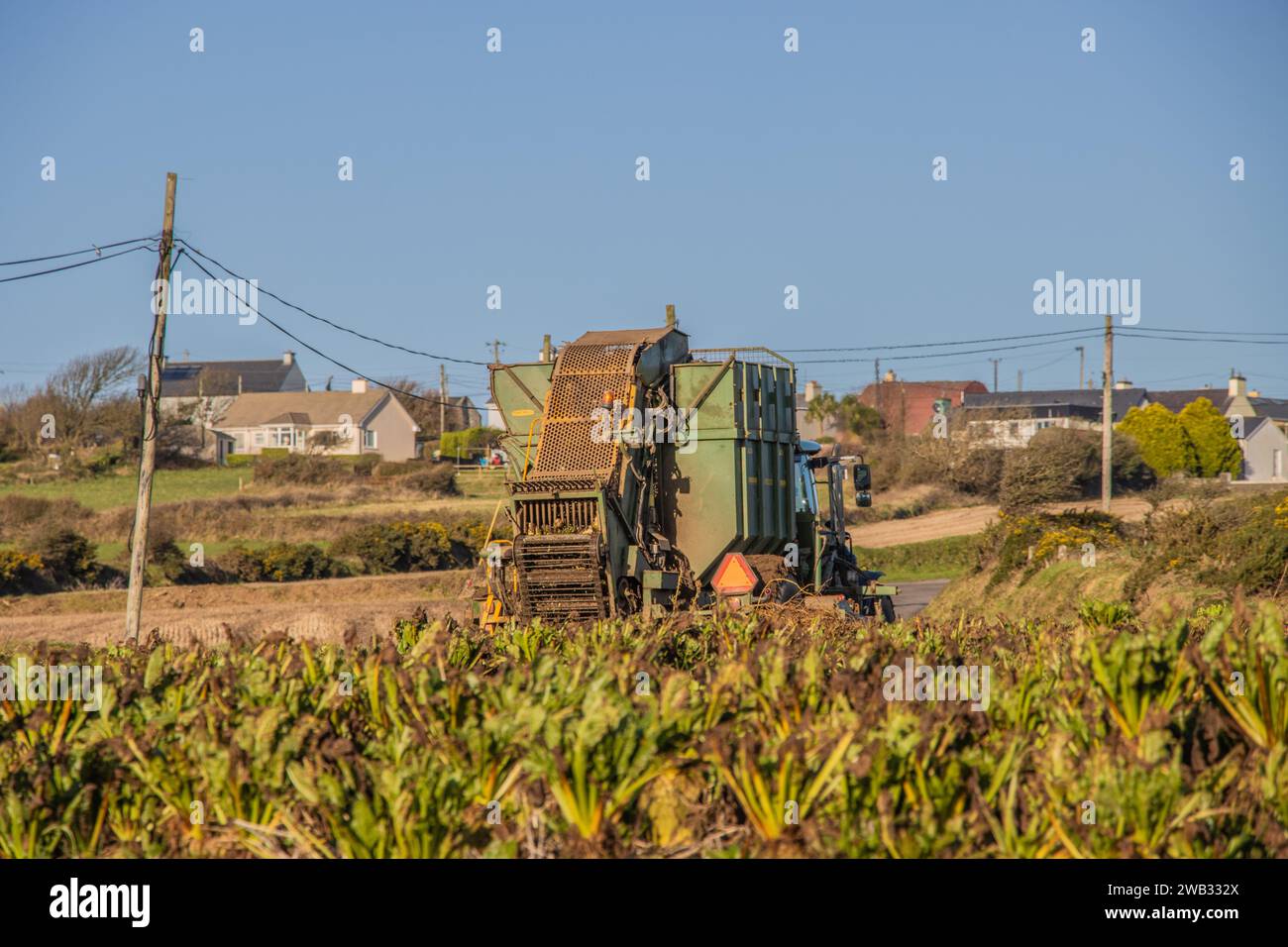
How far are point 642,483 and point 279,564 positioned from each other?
26.4 meters

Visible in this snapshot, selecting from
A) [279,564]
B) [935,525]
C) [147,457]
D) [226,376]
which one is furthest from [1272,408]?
[147,457]

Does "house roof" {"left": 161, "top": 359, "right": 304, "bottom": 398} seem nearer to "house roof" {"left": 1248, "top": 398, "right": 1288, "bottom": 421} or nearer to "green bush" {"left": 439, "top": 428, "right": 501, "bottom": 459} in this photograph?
"green bush" {"left": 439, "top": 428, "right": 501, "bottom": 459}

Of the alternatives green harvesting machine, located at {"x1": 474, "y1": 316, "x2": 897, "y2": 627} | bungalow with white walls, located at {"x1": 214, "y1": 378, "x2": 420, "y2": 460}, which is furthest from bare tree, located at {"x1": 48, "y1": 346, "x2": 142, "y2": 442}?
green harvesting machine, located at {"x1": 474, "y1": 316, "x2": 897, "y2": 627}

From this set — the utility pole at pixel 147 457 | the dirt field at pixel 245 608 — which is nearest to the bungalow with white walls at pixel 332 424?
the dirt field at pixel 245 608

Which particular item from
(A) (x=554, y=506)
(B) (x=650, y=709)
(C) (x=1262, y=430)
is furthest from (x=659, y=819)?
(C) (x=1262, y=430)

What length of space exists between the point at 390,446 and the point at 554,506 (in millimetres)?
75422

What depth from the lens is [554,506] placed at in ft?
51.2

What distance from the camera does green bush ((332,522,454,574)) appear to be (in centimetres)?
4347

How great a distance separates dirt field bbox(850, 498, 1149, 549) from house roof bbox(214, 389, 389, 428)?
133ft

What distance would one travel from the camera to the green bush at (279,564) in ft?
132

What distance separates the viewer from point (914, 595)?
130 feet

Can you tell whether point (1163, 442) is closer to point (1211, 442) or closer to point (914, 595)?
point (1211, 442)

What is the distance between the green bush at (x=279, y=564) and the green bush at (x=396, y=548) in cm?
139
